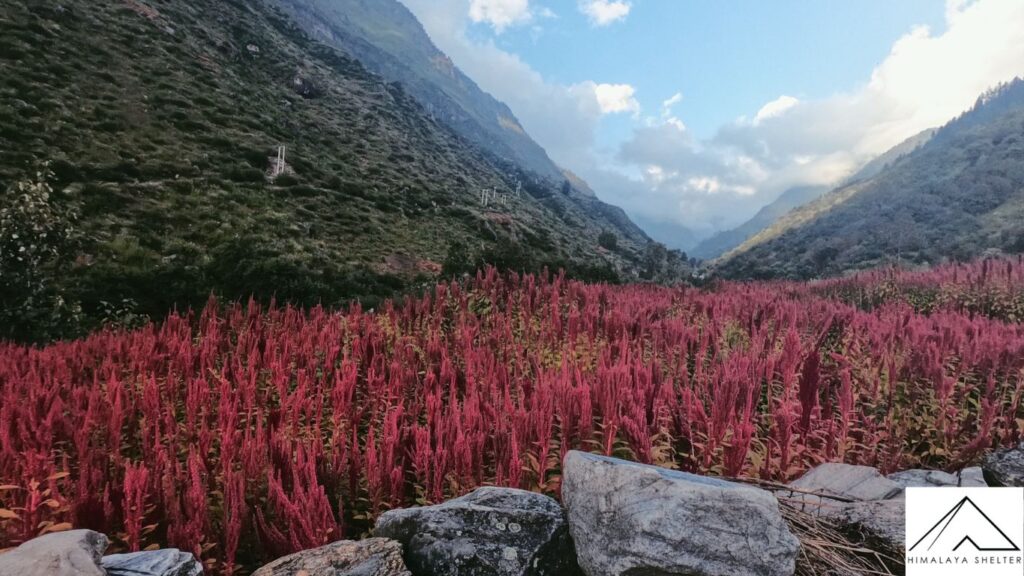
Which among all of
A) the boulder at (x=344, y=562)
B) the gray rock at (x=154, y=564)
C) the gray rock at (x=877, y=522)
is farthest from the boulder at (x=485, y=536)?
the gray rock at (x=877, y=522)

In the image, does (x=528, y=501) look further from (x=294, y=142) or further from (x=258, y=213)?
(x=294, y=142)

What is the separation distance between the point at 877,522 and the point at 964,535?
378mm

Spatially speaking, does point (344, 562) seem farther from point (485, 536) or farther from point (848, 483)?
point (848, 483)

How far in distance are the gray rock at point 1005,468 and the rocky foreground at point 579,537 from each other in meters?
1.20

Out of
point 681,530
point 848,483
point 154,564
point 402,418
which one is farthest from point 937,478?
point 154,564

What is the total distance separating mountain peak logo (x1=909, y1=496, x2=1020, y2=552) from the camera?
94.3 inches

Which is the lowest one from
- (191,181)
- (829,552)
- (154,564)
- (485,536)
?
(154,564)

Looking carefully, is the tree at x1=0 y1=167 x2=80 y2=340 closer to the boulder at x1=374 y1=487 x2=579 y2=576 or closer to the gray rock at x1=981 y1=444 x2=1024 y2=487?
the boulder at x1=374 y1=487 x2=579 y2=576

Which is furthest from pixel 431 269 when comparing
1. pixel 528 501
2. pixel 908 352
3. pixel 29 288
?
pixel 528 501

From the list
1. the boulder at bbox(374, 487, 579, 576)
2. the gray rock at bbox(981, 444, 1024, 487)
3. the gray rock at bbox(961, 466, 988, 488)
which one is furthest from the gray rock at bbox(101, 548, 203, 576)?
the gray rock at bbox(961, 466, 988, 488)

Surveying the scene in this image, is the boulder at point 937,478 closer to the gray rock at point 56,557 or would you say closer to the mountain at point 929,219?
the gray rock at point 56,557

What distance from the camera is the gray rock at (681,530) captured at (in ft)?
6.85

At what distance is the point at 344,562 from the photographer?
2.10 metres

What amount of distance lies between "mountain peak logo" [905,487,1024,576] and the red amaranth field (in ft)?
2.79
